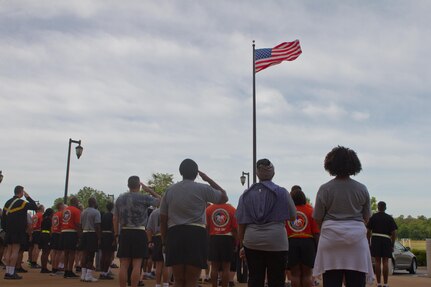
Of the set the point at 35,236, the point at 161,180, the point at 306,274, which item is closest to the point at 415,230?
the point at 161,180

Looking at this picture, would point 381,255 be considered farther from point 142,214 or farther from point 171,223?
point 171,223

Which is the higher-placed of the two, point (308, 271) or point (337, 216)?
point (337, 216)

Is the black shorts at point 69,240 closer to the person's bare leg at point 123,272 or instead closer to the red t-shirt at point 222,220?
the red t-shirt at point 222,220

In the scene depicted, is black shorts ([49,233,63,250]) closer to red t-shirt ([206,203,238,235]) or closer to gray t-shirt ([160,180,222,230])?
red t-shirt ([206,203,238,235])

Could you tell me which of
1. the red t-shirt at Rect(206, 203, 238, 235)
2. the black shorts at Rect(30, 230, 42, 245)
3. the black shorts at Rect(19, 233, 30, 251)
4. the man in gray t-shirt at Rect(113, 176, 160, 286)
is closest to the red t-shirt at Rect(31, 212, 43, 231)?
the black shorts at Rect(30, 230, 42, 245)

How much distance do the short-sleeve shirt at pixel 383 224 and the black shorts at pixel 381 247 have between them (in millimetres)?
147

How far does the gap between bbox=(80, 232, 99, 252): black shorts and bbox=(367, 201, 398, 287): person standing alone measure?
22.0 ft

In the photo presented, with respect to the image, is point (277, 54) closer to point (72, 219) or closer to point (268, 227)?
point (72, 219)

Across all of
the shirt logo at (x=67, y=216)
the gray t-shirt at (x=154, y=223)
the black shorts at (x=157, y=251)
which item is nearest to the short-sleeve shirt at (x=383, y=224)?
the black shorts at (x=157, y=251)

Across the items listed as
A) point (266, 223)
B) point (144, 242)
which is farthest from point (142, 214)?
point (266, 223)

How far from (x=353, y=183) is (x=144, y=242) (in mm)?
4102

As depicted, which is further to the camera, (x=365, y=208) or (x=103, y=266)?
(x=103, y=266)

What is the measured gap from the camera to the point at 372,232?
1113cm

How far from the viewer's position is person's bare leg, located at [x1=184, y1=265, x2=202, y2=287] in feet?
19.8
